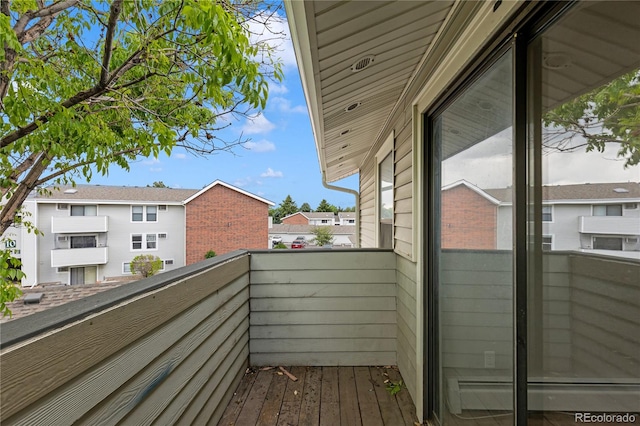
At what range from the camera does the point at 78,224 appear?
1370 centimetres

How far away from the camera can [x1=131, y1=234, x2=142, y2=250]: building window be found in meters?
14.8

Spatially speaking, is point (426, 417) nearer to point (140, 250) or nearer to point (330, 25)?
point (330, 25)

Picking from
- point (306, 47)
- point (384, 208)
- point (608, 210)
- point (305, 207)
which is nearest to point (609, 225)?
point (608, 210)

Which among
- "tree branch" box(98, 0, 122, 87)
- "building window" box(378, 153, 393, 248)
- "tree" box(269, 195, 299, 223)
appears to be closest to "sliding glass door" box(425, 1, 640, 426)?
"building window" box(378, 153, 393, 248)

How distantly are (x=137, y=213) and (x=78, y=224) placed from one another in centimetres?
229

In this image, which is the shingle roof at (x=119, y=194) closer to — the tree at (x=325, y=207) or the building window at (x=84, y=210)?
the building window at (x=84, y=210)

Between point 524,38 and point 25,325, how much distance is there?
175cm

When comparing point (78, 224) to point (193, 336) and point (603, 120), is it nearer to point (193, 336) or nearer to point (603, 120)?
point (193, 336)

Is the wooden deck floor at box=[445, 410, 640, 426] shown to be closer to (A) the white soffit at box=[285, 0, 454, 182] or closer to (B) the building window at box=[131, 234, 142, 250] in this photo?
(A) the white soffit at box=[285, 0, 454, 182]

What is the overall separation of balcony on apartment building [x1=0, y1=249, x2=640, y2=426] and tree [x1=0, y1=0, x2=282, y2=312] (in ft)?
5.38

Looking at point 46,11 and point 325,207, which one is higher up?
point 46,11

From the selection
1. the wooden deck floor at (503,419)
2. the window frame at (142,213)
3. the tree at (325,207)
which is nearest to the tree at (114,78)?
the wooden deck floor at (503,419)

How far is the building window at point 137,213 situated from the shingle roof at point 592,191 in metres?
16.3

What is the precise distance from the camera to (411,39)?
1.68 m
